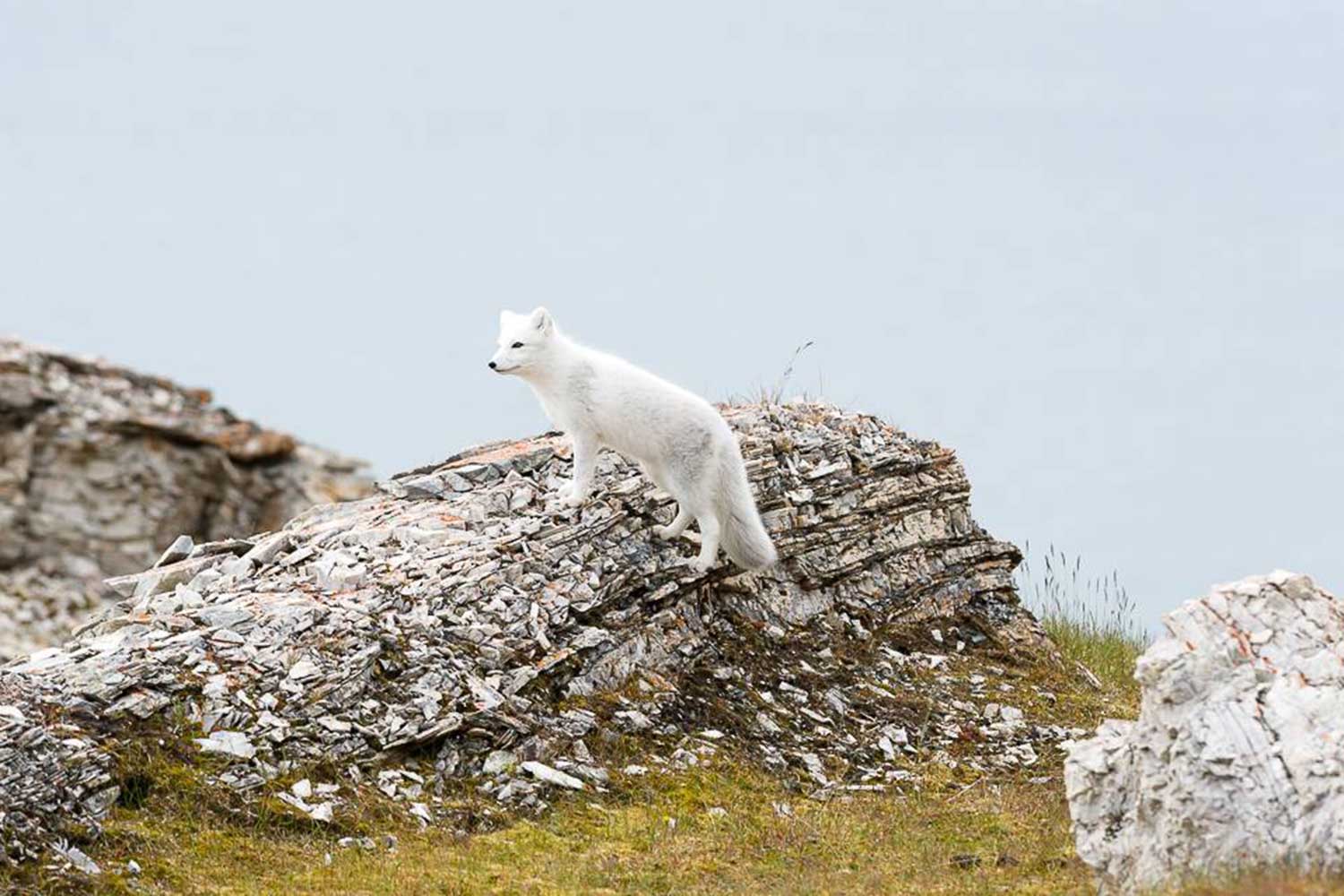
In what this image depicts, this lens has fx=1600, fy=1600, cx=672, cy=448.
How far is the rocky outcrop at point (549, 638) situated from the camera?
13398 mm

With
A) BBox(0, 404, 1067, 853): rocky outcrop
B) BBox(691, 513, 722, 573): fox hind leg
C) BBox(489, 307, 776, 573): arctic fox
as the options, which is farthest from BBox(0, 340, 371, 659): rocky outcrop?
BBox(691, 513, 722, 573): fox hind leg

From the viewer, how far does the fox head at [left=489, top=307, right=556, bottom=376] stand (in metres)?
15.8

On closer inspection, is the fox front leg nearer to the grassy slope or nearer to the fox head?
the fox head

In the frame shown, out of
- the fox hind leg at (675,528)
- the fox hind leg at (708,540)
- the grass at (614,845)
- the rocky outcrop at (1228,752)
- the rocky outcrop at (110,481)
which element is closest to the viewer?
the rocky outcrop at (1228,752)

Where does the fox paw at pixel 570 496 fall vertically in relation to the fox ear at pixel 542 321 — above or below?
below

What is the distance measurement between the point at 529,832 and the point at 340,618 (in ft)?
9.69

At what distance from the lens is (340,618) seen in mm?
14539

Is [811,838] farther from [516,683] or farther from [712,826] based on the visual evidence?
[516,683]

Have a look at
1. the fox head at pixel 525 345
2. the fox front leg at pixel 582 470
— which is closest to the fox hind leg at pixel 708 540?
the fox front leg at pixel 582 470

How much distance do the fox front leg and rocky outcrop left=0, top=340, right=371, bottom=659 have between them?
71.1 feet

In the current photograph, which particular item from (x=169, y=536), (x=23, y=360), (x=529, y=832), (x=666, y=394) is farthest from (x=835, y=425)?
(x=23, y=360)

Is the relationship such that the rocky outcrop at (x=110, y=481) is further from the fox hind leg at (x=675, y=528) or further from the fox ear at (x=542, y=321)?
the fox ear at (x=542, y=321)

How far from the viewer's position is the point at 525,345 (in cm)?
1591

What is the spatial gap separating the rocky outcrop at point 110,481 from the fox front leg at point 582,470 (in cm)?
2168
